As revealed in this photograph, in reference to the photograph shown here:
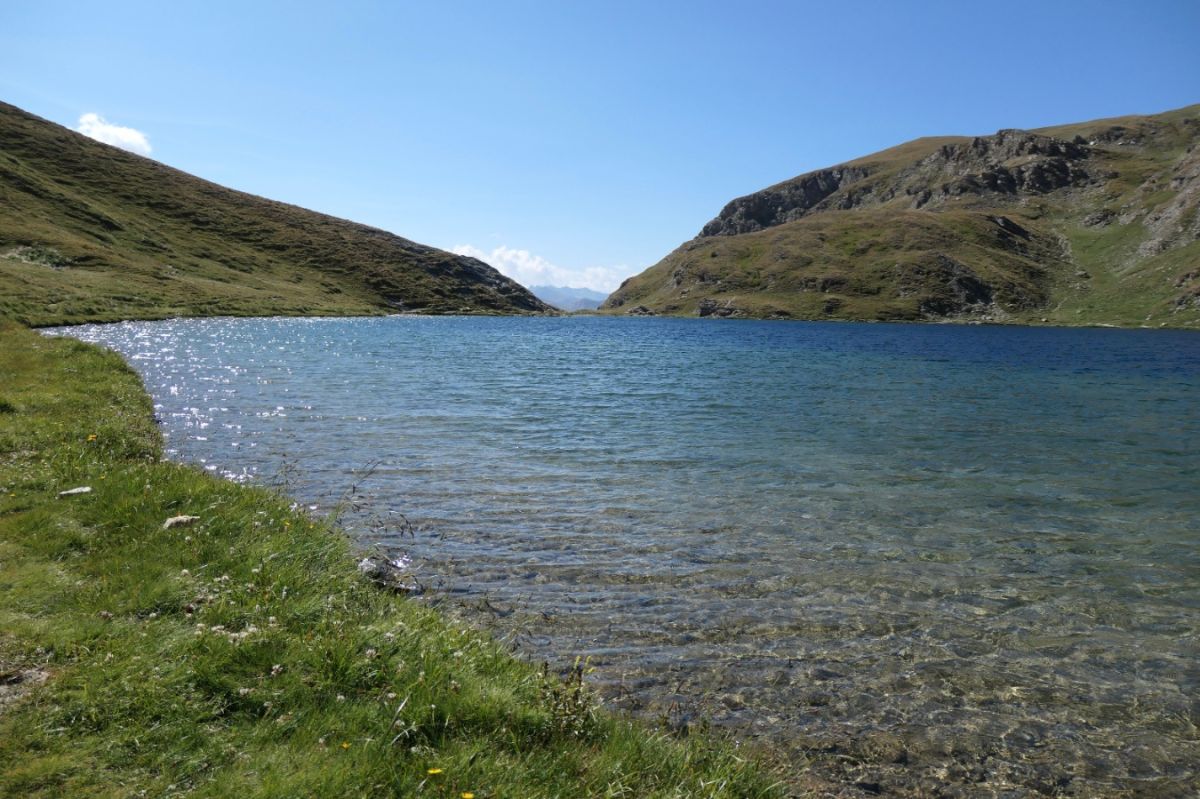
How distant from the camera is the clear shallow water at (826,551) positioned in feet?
28.3

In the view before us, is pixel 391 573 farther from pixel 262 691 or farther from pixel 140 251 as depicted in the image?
pixel 140 251

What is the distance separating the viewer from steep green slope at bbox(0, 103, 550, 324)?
84156mm

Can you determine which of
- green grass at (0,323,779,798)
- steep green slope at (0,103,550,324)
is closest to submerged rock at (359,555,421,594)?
green grass at (0,323,779,798)

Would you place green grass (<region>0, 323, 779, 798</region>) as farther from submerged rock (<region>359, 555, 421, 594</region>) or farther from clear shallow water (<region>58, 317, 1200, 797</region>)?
clear shallow water (<region>58, 317, 1200, 797</region>)

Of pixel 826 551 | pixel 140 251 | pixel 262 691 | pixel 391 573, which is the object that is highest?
pixel 140 251

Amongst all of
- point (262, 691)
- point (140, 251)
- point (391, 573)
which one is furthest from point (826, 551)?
point (140, 251)

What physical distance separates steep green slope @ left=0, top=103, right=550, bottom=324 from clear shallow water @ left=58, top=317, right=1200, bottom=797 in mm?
55480

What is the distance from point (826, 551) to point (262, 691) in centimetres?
1170

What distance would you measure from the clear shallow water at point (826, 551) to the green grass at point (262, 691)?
2.13 metres

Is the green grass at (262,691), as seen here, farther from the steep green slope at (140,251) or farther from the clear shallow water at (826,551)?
the steep green slope at (140,251)

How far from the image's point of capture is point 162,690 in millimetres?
6129

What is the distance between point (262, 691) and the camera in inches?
249

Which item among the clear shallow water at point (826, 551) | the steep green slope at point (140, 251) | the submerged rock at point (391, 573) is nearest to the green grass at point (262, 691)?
the submerged rock at point (391, 573)

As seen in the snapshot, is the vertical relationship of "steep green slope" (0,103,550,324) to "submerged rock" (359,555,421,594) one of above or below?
above
